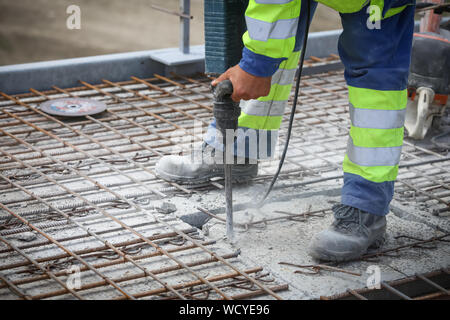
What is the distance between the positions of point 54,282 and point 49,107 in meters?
1.99

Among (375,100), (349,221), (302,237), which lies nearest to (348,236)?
(349,221)

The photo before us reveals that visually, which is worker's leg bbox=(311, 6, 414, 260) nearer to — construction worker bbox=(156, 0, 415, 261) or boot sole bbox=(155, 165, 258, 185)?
construction worker bbox=(156, 0, 415, 261)

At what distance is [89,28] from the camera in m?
8.88

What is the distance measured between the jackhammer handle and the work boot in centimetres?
71

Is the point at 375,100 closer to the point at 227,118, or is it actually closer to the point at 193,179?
the point at 227,118

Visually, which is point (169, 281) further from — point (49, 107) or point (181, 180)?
point (49, 107)

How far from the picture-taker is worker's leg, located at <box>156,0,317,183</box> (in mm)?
3457

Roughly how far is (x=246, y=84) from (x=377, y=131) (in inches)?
23.9

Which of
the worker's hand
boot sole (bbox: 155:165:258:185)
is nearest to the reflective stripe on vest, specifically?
the worker's hand

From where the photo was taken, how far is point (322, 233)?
9.95 feet

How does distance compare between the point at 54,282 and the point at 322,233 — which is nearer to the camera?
the point at 54,282

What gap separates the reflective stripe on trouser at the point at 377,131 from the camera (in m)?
3.02

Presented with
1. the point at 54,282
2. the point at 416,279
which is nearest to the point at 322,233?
the point at 416,279

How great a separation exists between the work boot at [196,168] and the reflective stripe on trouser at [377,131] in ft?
2.60
